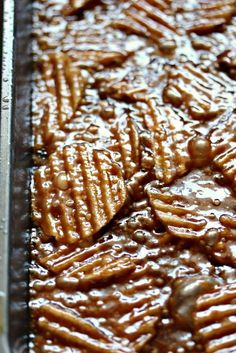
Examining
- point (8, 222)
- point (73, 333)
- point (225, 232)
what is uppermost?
point (8, 222)

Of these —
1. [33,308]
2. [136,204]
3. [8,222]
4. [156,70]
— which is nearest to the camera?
[8,222]

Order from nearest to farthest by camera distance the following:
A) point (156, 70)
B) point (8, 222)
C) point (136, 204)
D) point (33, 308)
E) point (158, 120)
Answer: point (8, 222), point (33, 308), point (136, 204), point (158, 120), point (156, 70)

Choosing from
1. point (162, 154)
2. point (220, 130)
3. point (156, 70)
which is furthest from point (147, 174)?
point (156, 70)

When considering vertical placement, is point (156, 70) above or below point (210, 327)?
above

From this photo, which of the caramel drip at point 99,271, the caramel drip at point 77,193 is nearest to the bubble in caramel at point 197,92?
the caramel drip at point 77,193

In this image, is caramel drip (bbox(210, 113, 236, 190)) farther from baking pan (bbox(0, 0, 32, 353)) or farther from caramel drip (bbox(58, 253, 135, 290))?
baking pan (bbox(0, 0, 32, 353))

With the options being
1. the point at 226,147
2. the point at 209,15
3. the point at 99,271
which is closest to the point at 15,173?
the point at 99,271

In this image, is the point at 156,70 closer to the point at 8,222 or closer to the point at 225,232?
the point at 225,232

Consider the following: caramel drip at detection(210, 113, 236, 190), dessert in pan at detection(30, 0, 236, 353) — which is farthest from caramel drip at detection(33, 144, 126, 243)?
caramel drip at detection(210, 113, 236, 190)
